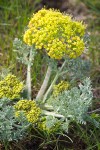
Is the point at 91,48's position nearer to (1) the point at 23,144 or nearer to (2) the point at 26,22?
(2) the point at 26,22

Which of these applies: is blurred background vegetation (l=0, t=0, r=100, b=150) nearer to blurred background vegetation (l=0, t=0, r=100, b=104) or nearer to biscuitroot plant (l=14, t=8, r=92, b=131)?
blurred background vegetation (l=0, t=0, r=100, b=104)

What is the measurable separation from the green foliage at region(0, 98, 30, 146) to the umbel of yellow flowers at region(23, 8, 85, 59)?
494 millimetres

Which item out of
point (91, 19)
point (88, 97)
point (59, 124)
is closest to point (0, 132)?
point (59, 124)

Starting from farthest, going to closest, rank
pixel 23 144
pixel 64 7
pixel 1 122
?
pixel 64 7 < pixel 23 144 < pixel 1 122

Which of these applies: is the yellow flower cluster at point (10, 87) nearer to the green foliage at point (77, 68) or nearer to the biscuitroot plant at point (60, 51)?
the biscuitroot plant at point (60, 51)

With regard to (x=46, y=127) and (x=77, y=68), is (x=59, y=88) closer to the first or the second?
(x=77, y=68)

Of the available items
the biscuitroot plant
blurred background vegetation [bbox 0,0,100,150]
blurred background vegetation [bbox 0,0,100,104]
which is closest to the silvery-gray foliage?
the biscuitroot plant

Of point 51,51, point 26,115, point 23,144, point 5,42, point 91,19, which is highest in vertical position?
point 91,19

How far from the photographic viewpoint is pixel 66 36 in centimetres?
289

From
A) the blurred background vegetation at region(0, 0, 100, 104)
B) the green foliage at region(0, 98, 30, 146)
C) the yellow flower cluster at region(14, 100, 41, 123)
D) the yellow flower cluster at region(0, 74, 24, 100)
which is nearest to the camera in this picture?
the green foliage at region(0, 98, 30, 146)

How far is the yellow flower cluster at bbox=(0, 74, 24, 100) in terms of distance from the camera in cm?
300

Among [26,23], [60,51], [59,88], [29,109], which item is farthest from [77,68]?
[26,23]

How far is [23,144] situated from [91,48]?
1.52 m

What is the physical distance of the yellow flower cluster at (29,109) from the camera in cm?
288
